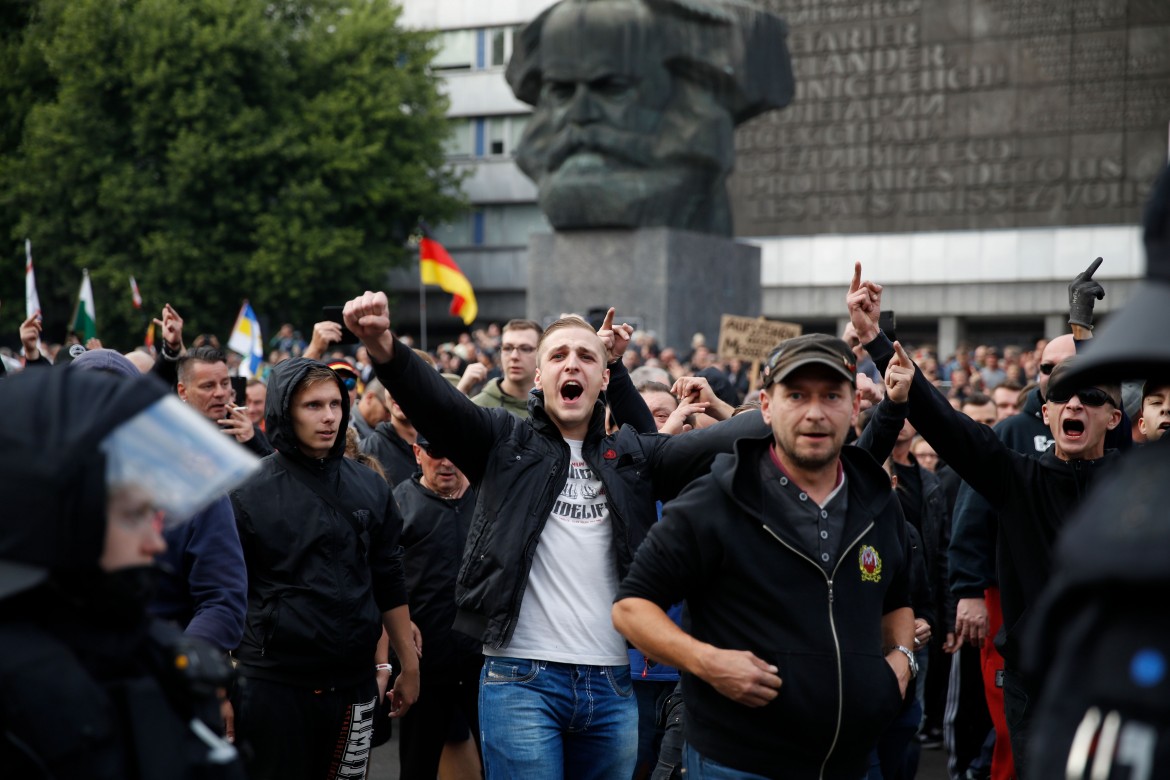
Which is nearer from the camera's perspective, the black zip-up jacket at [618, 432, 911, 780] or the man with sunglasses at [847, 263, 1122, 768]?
the black zip-up jacket at [618, 432, 911, 780]

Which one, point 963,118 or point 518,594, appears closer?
point 518,594

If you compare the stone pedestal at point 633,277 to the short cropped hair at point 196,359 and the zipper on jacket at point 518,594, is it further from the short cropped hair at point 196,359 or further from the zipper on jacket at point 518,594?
the zipper on jacket at point 518,594

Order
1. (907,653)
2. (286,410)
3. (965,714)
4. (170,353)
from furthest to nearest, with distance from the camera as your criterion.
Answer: (965,714) → (170,353) → (286,410) → (907,653)

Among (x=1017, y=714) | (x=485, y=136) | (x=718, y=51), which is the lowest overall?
(x=1017, y=714)

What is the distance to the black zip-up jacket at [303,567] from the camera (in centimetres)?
507

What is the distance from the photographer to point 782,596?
3697 mm

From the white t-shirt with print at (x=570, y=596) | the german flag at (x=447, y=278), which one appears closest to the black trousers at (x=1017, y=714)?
the white t-shirt with print at (x=570, y=596)

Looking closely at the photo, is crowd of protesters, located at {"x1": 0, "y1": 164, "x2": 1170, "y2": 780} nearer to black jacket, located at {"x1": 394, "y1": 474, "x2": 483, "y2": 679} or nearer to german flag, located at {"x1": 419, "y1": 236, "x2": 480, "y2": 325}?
black jacket, located at {"x1": 394, "y1": 474, "x2": 483, "y2": 679}

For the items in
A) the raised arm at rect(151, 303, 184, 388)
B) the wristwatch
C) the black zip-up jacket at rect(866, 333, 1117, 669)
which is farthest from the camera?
the raised arm at rect(151, 303, 184, 388)

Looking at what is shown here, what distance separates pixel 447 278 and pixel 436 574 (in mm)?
13138

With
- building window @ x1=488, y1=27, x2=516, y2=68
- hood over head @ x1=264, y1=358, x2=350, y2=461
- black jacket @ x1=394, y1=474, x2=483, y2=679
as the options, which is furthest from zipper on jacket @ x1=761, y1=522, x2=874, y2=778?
building window @ x1=488, y1=27, x2=516, y2=68

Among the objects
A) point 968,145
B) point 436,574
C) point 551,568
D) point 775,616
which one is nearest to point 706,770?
point 775,616

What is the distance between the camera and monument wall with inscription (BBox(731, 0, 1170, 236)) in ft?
113

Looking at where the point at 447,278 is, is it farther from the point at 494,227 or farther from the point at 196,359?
the point at 494,227
